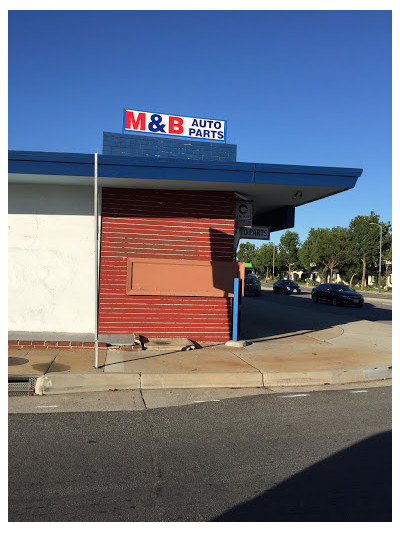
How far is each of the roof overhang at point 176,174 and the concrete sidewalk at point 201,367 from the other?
3699 mm

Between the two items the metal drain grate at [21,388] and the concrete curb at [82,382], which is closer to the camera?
the metal drain grate at [21,388]

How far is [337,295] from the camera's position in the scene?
32281 millimetres

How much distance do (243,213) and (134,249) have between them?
3.08 meters

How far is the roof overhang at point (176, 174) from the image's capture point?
9820 millimetres

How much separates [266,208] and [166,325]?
6.21 m

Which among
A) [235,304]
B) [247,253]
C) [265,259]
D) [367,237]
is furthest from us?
[247,253]

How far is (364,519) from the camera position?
11.8 ft

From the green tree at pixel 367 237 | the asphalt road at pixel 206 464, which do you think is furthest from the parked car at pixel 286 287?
the asphalt road at pixel 206 464

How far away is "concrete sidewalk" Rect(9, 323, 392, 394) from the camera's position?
24.8ft

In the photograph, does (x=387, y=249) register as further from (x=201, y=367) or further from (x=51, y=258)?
(x=201, y=367)

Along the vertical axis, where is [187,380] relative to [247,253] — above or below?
below

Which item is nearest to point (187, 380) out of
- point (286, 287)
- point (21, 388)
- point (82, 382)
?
point (82, 382)

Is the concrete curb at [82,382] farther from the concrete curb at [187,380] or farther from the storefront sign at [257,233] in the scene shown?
the storefront sign at [257,233]
